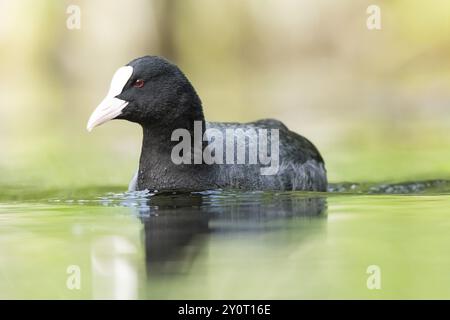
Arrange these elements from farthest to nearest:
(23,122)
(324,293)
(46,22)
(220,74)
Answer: (220,74) → (46,22) → (23,122) → (324,293)

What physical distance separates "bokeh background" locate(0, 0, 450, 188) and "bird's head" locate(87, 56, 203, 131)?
4958 millimetres

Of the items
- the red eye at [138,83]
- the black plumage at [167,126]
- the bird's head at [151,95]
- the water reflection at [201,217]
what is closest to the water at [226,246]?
the water reflection at [201,217]

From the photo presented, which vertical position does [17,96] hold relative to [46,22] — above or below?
below

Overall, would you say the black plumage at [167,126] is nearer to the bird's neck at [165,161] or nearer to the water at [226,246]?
the bird's neck at [165,161]

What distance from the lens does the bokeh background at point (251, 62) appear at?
46.2 ft

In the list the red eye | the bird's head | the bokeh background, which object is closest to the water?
the bird's head

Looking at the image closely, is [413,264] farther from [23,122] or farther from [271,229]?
[23,122]

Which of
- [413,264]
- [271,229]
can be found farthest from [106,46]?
[413,264]

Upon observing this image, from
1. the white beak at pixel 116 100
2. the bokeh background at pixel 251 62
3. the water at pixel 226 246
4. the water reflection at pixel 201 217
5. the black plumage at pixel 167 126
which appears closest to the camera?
the water at pixel 226 246

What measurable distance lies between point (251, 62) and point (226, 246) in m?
12.0

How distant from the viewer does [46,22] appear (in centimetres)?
1529

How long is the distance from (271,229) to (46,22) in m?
10.2

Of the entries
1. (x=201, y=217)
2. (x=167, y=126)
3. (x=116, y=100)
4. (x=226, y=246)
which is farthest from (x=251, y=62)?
(x=226, y=246)

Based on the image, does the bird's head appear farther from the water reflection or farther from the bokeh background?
the bokeh background
